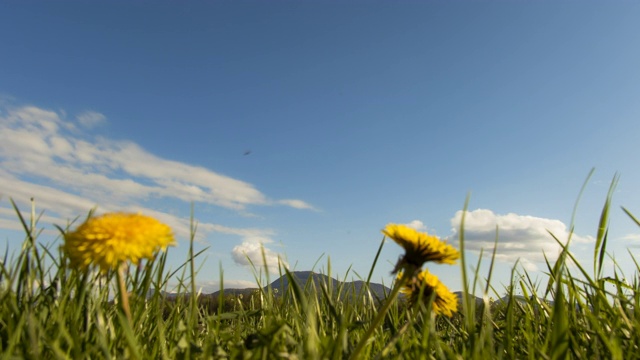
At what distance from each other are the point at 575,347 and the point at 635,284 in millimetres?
1392

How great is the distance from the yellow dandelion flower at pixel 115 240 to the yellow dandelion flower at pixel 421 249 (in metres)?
0.85

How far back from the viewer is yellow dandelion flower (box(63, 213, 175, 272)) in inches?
57.1

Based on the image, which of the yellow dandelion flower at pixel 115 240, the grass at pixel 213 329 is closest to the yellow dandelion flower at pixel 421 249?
the grass at pixel 213 329

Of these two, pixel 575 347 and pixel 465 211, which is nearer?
pixel 465 211

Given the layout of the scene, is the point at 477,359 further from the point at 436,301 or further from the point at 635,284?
the point at 635,284

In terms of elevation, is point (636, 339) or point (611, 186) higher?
point (611, 186)

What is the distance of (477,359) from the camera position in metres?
1.67

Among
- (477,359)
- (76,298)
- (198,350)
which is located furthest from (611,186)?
(76,298)

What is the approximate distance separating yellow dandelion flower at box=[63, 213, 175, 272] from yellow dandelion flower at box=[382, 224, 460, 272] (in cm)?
85

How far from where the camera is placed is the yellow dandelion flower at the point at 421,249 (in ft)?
5.45

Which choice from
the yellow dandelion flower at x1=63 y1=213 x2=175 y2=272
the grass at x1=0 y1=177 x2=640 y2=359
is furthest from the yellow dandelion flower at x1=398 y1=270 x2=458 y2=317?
the yellow dandelion flower at x1=63 y1=213 x2=175 y2=272

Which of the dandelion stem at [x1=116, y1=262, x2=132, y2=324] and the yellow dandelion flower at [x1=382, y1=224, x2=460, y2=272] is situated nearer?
the dandelion stem at [x1=116, y1=262, x2=132, y2=324]

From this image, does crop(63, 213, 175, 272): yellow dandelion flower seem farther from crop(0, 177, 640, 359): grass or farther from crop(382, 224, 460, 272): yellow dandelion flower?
crop(382, 224, 460, 272): yellow dandelion flower

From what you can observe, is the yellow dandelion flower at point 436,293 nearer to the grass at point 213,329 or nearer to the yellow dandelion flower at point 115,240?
the grass at point 213,329
